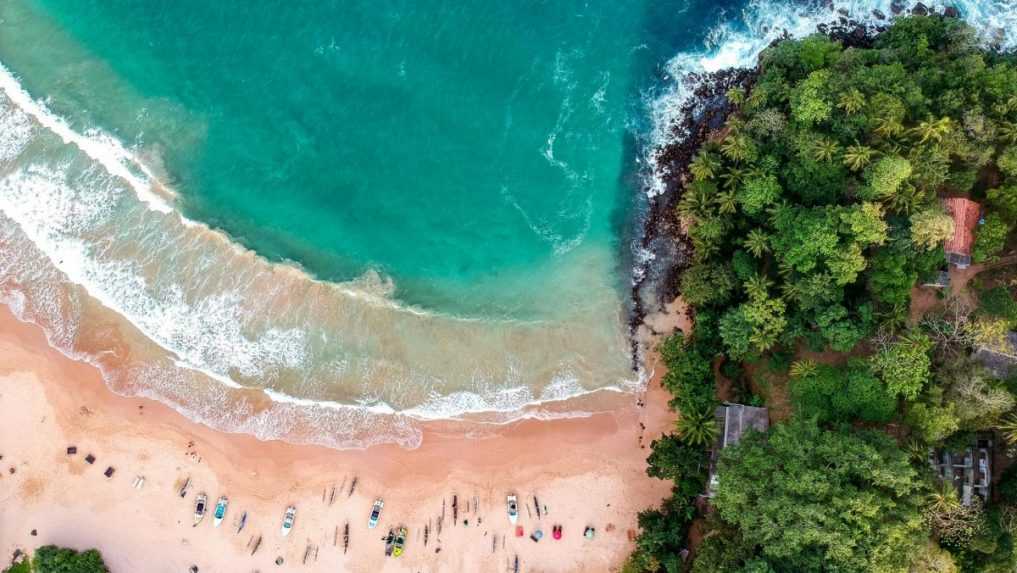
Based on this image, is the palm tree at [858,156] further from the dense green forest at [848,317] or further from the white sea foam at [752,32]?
the white sea foam at [752,32]

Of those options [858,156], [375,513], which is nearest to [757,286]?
[858,156]

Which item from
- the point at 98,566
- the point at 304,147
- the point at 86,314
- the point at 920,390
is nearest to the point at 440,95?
the point at 304,147

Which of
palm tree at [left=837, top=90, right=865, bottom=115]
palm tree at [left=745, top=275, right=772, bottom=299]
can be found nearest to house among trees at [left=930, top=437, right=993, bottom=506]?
palm tree at [left=745, top=275, right=772, bottom=299]

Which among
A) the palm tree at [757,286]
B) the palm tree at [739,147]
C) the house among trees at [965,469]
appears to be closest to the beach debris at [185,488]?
the palm tree at [757,286]

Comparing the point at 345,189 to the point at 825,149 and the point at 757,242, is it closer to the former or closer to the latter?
the point at 757,242

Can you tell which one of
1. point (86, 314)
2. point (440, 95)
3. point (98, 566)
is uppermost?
point (440, 95)

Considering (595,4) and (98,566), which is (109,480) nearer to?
(98,566)
